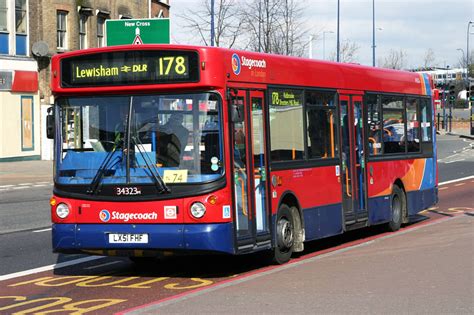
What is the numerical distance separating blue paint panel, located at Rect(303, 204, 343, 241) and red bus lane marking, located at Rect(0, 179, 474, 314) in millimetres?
1337

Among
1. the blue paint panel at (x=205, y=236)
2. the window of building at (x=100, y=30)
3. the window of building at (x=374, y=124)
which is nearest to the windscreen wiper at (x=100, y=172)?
the blue paint panel at (x=205, y=236)

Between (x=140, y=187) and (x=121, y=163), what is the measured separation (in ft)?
1.22

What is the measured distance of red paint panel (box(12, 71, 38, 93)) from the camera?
1630 inches

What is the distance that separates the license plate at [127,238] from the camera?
1130cm

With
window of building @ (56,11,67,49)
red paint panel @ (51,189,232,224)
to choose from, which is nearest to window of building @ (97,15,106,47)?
window of building @ (56,11,67,49)

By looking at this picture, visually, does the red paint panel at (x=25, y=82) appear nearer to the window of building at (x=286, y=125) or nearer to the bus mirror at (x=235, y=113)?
the window of building at (x=286, y=125)

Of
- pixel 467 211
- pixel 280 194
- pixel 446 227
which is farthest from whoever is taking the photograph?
pixel 467 211

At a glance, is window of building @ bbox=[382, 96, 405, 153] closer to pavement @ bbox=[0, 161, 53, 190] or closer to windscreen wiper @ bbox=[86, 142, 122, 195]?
windscreen wiper @ bbox=[86, 142, 122, 195]

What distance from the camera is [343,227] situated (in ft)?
49.2

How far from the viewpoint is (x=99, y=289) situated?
11.0 meters

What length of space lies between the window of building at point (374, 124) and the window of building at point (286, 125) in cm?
299

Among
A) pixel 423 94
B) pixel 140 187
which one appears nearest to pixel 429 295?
pixel 140 187

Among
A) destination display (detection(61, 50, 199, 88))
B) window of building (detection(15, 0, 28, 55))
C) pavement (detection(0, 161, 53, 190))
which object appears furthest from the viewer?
window of building (detection(15, 0, 28, 55))

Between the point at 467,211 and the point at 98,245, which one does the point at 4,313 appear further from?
the point at 467,211
